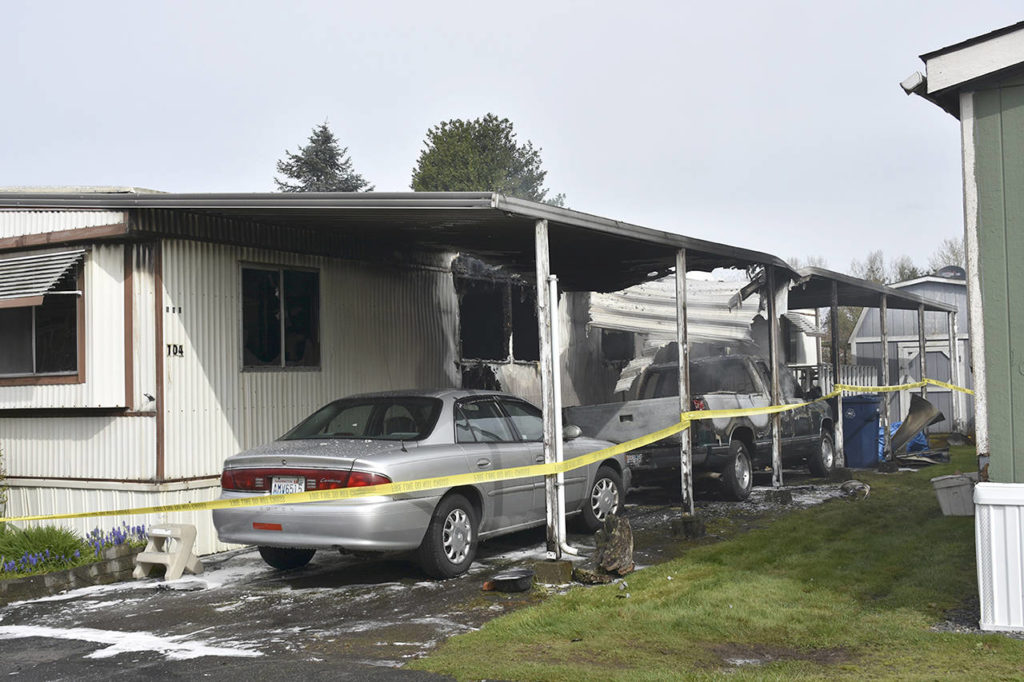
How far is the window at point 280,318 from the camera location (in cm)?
1120

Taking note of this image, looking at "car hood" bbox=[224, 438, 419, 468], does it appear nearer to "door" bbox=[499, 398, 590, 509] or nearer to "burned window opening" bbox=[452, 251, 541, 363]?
"door" bbox=[499, 398, 590, 509]

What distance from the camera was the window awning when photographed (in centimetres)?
1034

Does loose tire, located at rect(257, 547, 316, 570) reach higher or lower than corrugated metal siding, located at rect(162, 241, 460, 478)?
lower

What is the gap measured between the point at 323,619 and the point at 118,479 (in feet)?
12.7

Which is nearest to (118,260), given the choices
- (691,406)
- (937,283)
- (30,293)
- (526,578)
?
(30,293)

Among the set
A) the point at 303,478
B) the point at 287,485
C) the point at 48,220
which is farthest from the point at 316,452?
the point at 48,220

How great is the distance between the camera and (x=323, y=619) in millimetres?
7410

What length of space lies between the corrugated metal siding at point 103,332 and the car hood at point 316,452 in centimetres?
236

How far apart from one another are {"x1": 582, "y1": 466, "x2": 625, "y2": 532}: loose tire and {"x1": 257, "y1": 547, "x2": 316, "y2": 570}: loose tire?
273cm

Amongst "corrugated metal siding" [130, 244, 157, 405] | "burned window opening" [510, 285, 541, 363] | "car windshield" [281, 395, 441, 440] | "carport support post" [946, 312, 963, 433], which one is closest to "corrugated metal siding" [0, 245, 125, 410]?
"corrugated metal siding" [130, 244, 157, 405]

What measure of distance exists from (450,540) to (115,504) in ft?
12.3

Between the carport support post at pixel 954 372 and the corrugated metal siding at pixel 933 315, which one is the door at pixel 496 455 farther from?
the corrugated metal siding at pixel 933 315

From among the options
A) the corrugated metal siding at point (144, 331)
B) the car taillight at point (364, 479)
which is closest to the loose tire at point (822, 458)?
the car taillight at point (364, 479)

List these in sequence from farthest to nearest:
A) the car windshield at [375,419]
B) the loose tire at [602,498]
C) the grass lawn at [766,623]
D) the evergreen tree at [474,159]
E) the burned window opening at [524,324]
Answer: the evergreen tree at [474,159]
the burned window opening at [524,324]
the loose tire at [602,498]
the car windshield at [375,419]
the grass lawn at [766,623]
